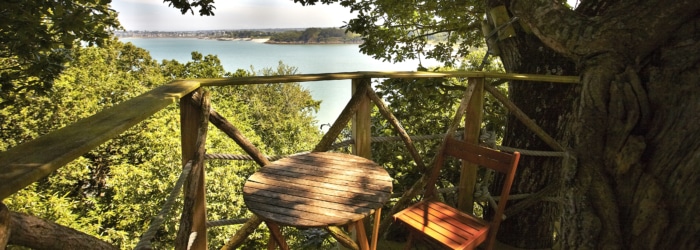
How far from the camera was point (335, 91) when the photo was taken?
9444 centimetres

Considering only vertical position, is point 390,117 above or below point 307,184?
above

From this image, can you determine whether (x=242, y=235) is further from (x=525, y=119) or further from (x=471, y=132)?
(x=525, y=119)

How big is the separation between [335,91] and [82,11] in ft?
297

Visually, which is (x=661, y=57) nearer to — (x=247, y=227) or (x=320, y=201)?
(x=320, y=201)

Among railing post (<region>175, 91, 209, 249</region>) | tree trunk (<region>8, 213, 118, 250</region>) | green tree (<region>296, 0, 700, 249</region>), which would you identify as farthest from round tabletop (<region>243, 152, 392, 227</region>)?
green tree (<region>296, 0, 700, 249</region>)

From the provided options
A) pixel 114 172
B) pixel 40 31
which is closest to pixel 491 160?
pixel 40 31

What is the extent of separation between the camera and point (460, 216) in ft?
8.40

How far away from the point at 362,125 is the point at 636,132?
4.95 ft

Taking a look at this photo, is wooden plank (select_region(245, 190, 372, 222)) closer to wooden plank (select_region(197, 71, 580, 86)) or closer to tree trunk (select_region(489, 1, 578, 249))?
wooden plank (select_region(197, 71, 580, 86))

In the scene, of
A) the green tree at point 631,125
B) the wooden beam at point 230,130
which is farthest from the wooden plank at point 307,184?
the green tree at point 631,125

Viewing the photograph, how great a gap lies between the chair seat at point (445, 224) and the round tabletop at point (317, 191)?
483 millimetres

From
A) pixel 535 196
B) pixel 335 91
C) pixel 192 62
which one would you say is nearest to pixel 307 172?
pixel 535 196

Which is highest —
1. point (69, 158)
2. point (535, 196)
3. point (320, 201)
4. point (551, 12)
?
point (551, 12)

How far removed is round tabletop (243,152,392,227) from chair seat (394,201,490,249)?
483mm
